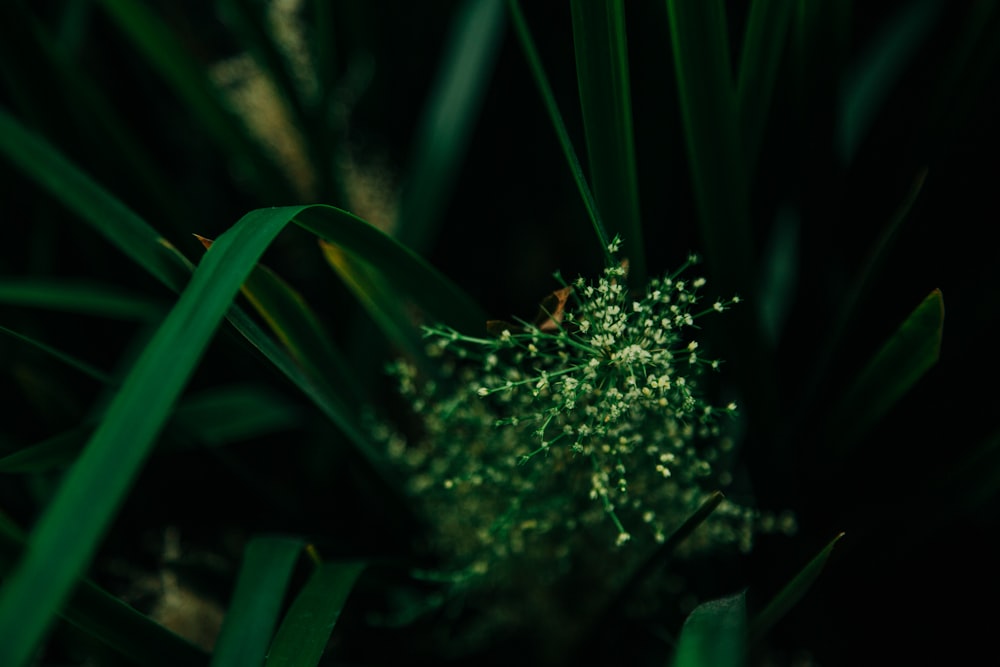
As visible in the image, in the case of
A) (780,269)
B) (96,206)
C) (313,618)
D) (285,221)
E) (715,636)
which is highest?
(96,206)

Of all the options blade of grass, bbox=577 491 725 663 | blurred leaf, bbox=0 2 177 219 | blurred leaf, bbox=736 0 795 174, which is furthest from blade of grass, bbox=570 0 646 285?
blurred leaf, bbox=0 2 177 219

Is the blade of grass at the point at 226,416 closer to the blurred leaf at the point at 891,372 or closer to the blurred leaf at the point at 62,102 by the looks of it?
the blurred leaf at the point at 62,102

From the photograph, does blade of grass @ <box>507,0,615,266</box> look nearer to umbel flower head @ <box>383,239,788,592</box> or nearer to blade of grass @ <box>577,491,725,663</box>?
umbel flower head @ <box>383,239,788,592</box>

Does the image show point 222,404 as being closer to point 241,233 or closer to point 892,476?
point 241,233

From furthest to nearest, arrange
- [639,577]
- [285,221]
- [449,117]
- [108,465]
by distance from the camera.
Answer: [449,117] → [639,577] → [285,221] → [108,465]

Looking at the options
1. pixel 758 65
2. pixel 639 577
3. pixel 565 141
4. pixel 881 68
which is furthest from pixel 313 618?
pixel 881 68

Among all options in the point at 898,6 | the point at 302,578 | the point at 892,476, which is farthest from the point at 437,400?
the point at 898,6

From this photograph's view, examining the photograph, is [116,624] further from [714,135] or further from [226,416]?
[714,135]
